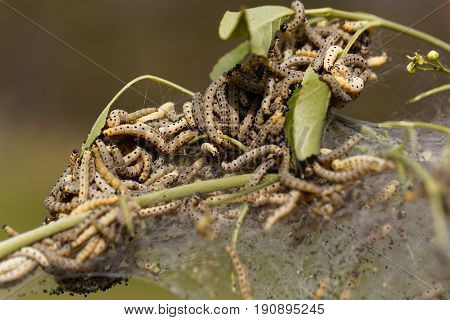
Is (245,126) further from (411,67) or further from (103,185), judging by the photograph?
(411,67)

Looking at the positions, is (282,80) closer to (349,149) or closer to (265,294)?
(349,149)

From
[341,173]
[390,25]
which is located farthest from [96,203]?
[390,25]

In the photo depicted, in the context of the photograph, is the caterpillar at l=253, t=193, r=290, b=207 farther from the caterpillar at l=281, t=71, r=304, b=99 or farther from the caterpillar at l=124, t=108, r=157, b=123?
the caterpillar at l=124, t=108, r=157, b=123

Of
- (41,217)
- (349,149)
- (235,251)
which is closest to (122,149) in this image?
(235,251)

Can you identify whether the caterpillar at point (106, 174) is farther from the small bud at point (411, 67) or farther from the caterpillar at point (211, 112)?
the small bud at point (411, 67)

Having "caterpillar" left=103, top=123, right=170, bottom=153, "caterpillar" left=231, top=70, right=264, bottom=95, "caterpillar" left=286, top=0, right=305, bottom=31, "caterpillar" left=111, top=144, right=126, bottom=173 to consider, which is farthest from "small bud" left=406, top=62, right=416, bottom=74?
"caterpillar" left=111, top=144, right=126, bottom=173

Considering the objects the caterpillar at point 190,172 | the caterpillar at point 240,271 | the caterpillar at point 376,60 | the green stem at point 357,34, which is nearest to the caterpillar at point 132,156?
the caterpillar at point 190,172
